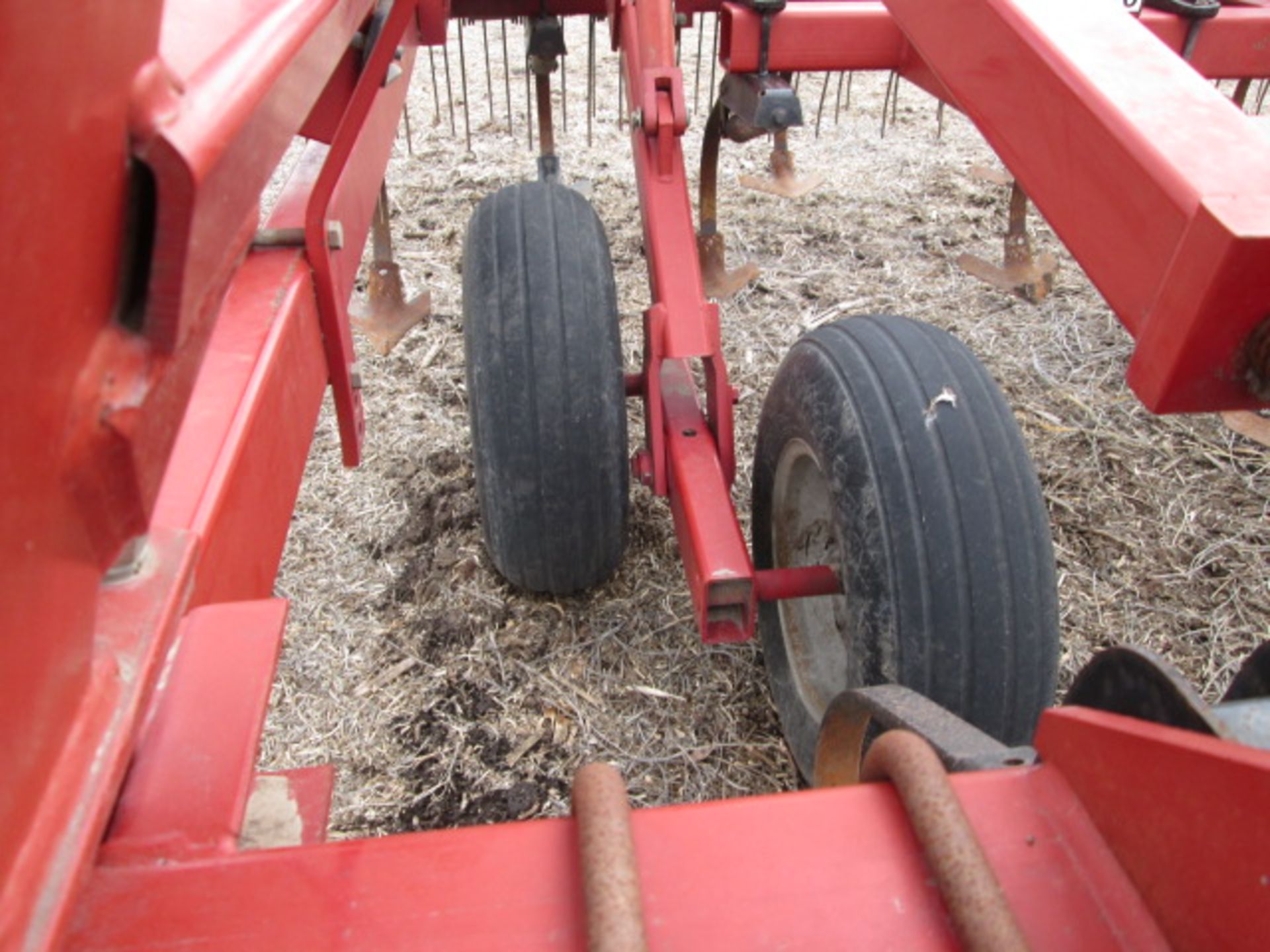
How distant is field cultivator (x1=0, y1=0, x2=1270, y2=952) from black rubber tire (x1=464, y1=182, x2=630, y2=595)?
0.44m

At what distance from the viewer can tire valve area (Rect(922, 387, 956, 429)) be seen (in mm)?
1513

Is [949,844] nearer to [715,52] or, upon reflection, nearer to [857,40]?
[857,40]

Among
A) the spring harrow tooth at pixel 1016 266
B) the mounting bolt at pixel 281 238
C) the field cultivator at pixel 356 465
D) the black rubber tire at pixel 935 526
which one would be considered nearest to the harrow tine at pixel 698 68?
the spring harrow tooth at pixel 1016 266

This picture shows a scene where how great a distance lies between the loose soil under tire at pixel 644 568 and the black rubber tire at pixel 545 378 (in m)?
0.27

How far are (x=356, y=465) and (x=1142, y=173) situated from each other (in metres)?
1.11

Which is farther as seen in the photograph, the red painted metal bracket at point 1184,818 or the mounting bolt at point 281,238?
the mounting bolt at point 281,238

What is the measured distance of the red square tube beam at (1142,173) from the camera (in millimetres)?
702

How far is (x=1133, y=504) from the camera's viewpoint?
8.62ft

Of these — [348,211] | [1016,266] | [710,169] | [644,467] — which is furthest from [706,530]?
[1016,266]

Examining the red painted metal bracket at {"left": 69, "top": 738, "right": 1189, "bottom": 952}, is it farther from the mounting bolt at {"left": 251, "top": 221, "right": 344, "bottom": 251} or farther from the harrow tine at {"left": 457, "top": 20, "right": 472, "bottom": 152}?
the harrow tine at {"left": 457, "top": 20, "right": 472, "bottom": 152}

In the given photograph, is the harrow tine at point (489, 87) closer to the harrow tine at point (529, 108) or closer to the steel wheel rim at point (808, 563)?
the harrow tine at point (529, 108)

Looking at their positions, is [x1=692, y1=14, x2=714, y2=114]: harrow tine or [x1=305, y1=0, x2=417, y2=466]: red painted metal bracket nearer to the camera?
[x1=305, y1=0, x2=417, y2=466]: red painted metal bracket

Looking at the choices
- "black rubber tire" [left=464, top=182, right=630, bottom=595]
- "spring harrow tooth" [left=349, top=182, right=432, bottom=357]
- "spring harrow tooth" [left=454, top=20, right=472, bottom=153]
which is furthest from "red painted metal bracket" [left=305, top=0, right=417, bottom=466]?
"spring harrow tooth" [left=454, top=20, right=472, bottom=153]

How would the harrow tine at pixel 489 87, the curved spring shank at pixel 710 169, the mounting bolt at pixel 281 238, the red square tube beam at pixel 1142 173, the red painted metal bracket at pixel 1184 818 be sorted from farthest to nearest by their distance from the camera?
1. the harrow tine at pixel 489 87
2. the curved spring shank at pixel 710 169
3. the mounting bolt at pixel 281 238
4. the red square tube beam at pixel 1142 173
5. the red painted metal bracket at pixel 1184 818
